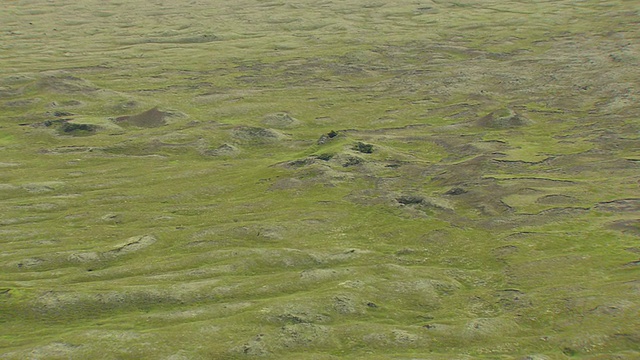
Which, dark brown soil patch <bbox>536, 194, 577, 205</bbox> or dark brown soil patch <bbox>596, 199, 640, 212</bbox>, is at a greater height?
dark brown soil patch <bbox>596, 199, 640, 212</bbox>

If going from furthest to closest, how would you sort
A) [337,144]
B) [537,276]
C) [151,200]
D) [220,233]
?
1. [337,144]
2. [151,200]
3. [220,233]
4. [537,276]

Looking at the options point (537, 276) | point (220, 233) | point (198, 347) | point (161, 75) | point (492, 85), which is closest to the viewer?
point (198, 347)

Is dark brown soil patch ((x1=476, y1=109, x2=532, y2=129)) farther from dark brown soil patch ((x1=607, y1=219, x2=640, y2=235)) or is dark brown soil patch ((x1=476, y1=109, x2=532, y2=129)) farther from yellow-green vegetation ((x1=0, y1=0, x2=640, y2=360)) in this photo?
dark brown soil patch ((x1=607, y1=219, x2=640, y2=235))

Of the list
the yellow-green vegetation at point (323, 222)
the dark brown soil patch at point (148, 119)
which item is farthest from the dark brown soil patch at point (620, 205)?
the dark brown soil patch at point (148, 119)

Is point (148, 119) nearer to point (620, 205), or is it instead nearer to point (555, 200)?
A: point (555, 200)

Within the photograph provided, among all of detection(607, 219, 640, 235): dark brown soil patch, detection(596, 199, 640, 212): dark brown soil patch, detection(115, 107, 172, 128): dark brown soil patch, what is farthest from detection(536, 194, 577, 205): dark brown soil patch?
detection(115, 107, 172, 128): dark brown soil patch

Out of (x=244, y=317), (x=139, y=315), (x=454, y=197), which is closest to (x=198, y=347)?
(x=244, y=317)

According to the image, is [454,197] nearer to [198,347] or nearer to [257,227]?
[257,227]

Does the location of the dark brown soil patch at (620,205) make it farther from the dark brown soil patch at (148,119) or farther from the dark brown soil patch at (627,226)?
the dark brown soil patch at (148,119)
